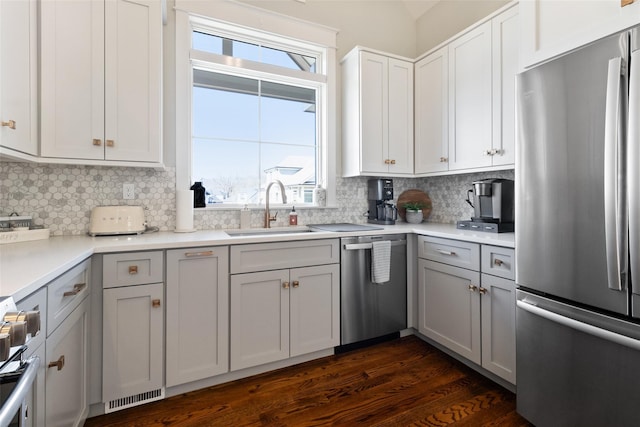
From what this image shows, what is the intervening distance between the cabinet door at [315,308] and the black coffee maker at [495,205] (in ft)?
3.64

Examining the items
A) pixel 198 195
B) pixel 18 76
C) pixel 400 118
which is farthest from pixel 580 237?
pixel 18 76

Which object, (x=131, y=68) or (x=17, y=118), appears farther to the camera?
(x=131, y=68)

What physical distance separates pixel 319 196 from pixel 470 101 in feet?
4.77

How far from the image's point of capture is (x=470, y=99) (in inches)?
94.0

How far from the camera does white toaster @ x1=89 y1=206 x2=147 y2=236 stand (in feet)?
6.25

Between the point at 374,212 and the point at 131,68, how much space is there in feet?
7.20

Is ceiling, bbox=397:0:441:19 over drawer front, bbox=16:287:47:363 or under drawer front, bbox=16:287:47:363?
over

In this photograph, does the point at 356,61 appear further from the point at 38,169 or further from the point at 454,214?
the point at 38,169

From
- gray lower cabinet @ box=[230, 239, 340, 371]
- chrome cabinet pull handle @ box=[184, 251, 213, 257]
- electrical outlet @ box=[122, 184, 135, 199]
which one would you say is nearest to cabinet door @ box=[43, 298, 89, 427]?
chrome cabinet pull handle @ box=[184, 251, 213, 257]

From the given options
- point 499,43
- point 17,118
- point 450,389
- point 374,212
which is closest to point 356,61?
point 499,43

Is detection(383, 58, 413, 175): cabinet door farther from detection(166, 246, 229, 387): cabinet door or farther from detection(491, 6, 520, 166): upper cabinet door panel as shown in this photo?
detection(166, 246, 229, 387): cabinet door

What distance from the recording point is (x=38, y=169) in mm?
1908

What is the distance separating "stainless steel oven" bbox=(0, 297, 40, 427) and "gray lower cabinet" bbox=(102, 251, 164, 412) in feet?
3.37

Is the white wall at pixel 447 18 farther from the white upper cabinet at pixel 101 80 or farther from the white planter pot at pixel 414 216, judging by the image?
the white upper cabinet at pixel 101 80
